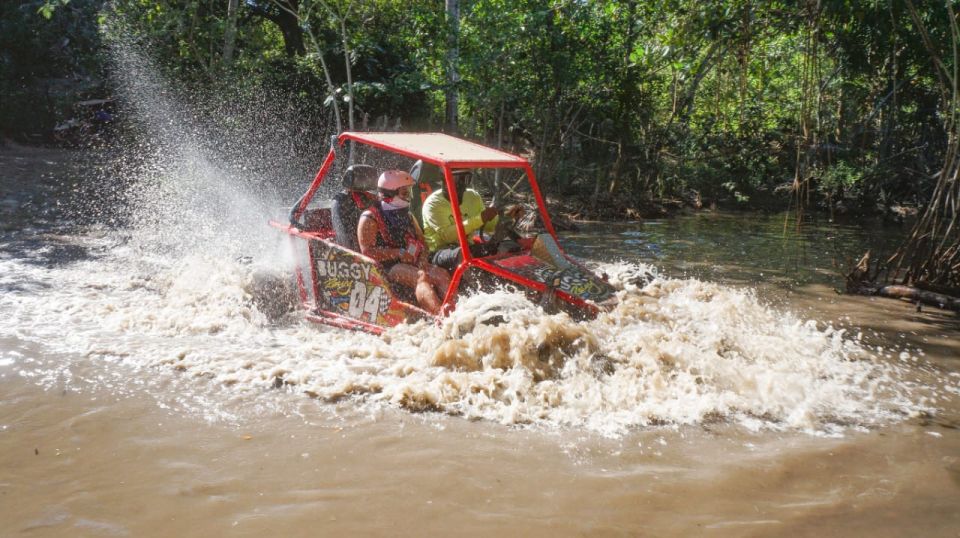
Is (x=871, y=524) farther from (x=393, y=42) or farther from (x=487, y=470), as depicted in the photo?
(x=393, y=42)

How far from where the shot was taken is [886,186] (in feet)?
53.9

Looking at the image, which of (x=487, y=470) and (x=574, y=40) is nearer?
(x=487, y=470)

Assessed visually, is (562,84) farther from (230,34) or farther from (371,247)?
(371,247)

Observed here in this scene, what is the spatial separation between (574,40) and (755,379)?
9.83 m

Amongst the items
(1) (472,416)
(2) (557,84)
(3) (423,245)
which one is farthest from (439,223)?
(2) (557,84)

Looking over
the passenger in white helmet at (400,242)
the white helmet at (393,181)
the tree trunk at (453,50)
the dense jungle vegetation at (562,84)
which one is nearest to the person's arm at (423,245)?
the passenger in white helmet at (400,242)

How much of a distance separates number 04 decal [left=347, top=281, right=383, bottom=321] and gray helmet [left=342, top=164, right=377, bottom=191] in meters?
0.85

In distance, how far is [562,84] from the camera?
13641 millimetres

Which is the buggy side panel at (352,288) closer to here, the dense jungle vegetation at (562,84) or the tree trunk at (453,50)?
the dense jungle vegetation at (562,84)

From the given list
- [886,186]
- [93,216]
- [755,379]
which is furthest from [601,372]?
[886,186]

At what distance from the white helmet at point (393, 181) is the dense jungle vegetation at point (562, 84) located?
20.0 ft

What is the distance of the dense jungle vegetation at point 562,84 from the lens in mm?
12602

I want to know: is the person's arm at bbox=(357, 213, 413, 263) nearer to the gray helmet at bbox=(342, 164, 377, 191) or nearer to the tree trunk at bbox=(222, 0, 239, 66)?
the gray helmet at bbox=(342, 164, 377, 191)

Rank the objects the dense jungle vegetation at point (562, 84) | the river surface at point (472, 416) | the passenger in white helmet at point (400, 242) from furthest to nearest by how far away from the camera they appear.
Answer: the dense jungle vegetation at point (562, 84) < the passenger in white helmet at point (400, 242) < the river surface at point (472, 416)
